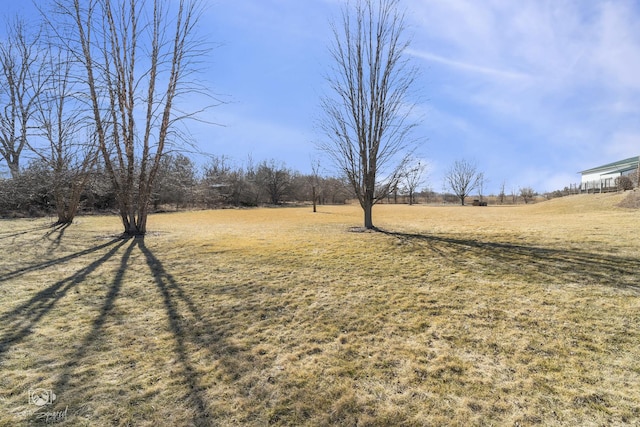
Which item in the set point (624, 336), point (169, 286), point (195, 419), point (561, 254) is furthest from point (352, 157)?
point (195, 419)

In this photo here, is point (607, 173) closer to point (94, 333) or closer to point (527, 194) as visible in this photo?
point (527, 194)

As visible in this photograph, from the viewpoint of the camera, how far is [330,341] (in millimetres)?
3232

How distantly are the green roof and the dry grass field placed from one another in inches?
1505

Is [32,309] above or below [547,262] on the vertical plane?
below

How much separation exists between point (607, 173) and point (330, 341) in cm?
4730

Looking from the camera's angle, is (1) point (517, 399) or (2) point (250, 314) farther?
(2) point (250, 314)

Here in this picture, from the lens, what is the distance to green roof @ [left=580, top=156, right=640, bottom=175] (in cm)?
3256

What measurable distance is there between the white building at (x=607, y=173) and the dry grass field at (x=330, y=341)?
28.0 m

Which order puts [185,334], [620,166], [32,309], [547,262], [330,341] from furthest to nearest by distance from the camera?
[620,166] < [547,262] < [32,309] < [185,334] < [330,341]

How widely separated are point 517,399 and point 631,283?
387 centimetres

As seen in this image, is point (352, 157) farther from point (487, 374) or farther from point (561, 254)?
point (487, 374)

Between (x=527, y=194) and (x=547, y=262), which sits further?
(x=527, y=194)

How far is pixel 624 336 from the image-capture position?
309 cm

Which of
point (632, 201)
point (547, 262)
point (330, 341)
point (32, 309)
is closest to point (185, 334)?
point (330, 341)
